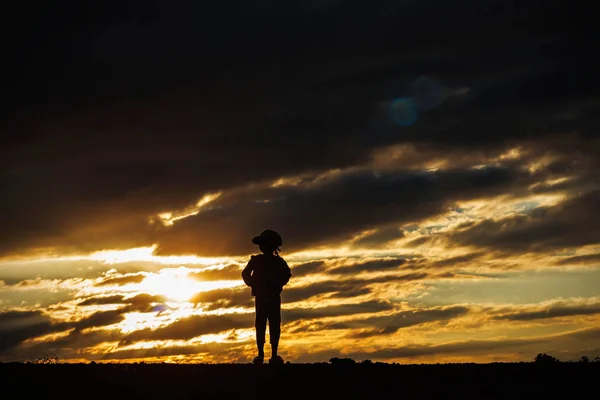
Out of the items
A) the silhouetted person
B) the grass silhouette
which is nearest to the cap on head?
the silhouetted person

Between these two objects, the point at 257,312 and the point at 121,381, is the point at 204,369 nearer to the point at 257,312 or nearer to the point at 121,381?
the point at 121,381

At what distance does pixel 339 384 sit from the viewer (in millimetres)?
21094

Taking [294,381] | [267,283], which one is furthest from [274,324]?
[294,381]

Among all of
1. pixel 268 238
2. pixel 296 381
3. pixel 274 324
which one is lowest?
pixel 296 381

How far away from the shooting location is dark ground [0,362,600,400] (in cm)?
1972

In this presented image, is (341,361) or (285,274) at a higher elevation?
(285,274)

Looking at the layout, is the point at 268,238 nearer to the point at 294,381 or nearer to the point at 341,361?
the point at 341,361

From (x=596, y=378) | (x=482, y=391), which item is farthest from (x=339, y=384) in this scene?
(x=596, y=378)

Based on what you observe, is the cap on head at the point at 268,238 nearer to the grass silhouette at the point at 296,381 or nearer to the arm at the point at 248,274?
the arm at the point at 248,274

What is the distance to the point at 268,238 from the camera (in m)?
28.8

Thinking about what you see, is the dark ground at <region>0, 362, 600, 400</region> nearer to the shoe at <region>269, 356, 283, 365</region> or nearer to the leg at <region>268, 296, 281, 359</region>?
the shoe at <region>269, 356, 283, 365</region>

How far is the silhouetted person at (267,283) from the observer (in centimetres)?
2812

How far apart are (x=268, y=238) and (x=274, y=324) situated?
9.27ft

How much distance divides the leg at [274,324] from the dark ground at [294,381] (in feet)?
15.0
